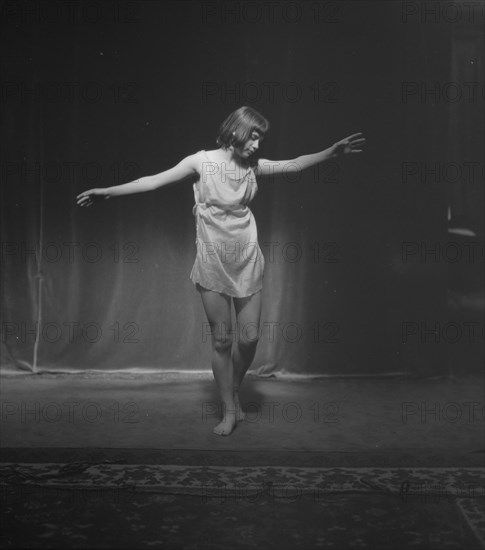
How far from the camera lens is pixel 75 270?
623cm

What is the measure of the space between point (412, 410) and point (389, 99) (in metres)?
2.03

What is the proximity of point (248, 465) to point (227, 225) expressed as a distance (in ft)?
3.85

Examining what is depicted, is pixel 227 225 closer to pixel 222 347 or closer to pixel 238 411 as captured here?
pixel 222 347

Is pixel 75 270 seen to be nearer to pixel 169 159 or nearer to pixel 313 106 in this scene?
pixel 169 159

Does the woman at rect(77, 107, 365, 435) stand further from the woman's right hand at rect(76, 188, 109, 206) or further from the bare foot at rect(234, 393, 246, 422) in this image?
the bare foot at rect(234, 393, 246, 422)

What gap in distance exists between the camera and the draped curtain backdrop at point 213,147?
6004mm

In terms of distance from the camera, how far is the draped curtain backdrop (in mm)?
6004

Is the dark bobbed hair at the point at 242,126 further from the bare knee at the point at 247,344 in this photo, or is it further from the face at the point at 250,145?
the bare knee at the point at 247,344

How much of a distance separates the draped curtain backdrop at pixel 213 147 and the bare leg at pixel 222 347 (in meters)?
1.44

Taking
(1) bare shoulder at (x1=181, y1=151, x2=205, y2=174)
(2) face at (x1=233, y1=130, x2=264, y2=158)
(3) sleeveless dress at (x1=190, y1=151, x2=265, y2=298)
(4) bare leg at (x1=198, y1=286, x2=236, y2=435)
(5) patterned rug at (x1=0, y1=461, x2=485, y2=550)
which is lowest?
(5) patterned rug at (x1=0, y1=461, x2=485, y2=550)

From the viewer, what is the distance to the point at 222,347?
4.65 m

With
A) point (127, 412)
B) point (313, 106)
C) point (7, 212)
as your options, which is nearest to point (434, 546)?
point (127, 412)

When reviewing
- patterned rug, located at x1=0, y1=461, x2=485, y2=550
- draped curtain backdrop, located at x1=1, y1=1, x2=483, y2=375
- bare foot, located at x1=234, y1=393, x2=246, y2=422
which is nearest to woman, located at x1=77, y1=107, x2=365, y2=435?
bare foot, located at x1=234, y1=393, x2=246, y2=422

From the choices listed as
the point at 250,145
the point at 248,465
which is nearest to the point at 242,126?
the point at 250,145
